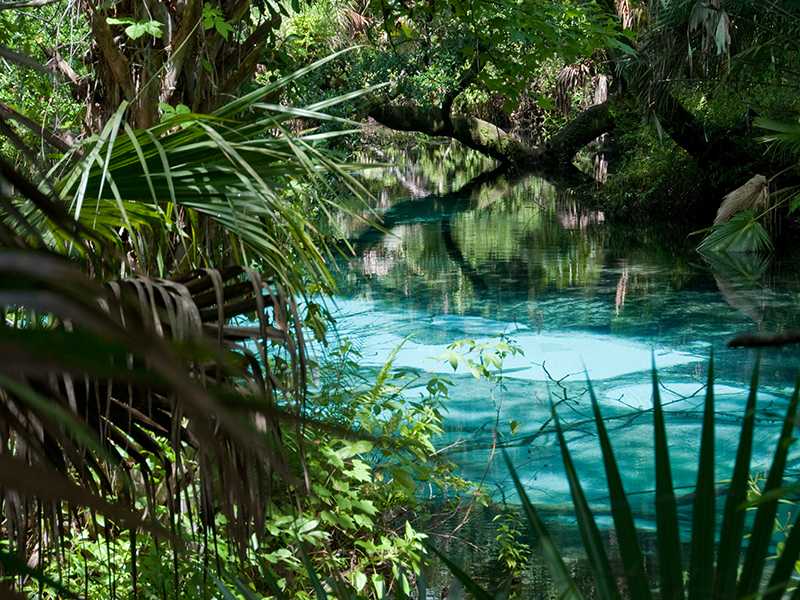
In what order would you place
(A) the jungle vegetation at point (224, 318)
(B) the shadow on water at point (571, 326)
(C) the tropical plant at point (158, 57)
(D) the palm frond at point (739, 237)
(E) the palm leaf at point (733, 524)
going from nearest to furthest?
1. (A) the jungle vegetation at point (224, 318)
2. (E) the palm leaf at point (733, 524)
3. (C) the tropical plant at point (158, 57)
4. (B) the shadow on water at point (571, 326)
5. (D) the palm frond at point (739, 237)

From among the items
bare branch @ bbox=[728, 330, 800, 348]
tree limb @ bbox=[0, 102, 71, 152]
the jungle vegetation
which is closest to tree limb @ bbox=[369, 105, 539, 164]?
the jungle vegetation

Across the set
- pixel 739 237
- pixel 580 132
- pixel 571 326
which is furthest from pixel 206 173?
→ pixel 580 132

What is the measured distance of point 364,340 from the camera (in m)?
7.71

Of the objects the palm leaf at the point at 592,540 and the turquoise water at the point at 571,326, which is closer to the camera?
the palm leaf at the point at 592,540

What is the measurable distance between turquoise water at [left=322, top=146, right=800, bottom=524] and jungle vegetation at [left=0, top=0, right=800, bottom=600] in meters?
0.39

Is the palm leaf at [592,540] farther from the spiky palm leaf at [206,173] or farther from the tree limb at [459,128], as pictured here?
the tree limb at [459,128]

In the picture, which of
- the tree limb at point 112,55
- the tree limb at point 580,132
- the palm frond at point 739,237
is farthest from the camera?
the tree limb at point 580,132

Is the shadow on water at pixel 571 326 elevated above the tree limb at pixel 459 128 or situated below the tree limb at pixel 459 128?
below

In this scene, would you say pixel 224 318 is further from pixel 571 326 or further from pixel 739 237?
pixel 739 237

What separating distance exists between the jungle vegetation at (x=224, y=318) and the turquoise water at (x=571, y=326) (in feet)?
1.28

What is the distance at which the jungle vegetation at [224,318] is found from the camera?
43 cm

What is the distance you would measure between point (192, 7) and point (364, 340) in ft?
13.3

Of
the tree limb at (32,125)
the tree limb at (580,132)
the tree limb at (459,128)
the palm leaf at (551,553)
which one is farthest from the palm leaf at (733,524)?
the tree limb at (580,132)

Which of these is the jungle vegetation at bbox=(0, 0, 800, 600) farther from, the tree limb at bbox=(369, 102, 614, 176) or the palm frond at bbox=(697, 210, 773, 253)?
the tree limb at bbox=(369, 102, 614, 176)
